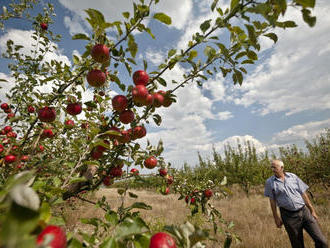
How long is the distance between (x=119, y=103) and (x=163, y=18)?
1.78ft

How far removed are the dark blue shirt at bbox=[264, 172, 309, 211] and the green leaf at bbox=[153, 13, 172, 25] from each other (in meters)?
3.77

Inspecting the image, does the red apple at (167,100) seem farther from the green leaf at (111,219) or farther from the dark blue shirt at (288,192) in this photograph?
the dark blue shirt at (288,192)

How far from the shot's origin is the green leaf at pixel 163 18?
89 cm

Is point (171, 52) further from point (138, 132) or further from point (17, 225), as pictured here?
point (17, 225)

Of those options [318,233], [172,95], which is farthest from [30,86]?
[318,233]

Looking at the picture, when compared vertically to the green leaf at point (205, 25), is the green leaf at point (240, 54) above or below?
below

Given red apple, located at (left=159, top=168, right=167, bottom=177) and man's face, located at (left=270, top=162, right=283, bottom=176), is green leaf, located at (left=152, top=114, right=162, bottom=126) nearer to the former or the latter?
red apple, located at (left=159, top=168, right=167, bottom=177)

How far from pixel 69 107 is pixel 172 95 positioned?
805 millimetres

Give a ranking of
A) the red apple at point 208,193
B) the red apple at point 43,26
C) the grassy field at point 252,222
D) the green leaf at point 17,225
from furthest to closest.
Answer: the grassy field at point 252,222
the red apple at point 43,26
the red apple at point 208,193
the green leaf at point 17,225

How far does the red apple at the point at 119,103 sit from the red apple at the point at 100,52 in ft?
0.81

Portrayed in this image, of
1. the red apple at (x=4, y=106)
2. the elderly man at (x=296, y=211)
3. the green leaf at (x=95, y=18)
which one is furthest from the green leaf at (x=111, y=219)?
the elderly man at (x=296, y=211)

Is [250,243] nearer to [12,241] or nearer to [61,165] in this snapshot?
[61,165]

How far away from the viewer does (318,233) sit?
311cm

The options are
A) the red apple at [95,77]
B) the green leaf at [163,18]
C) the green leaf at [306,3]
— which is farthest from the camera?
the red apple at [95,77]
